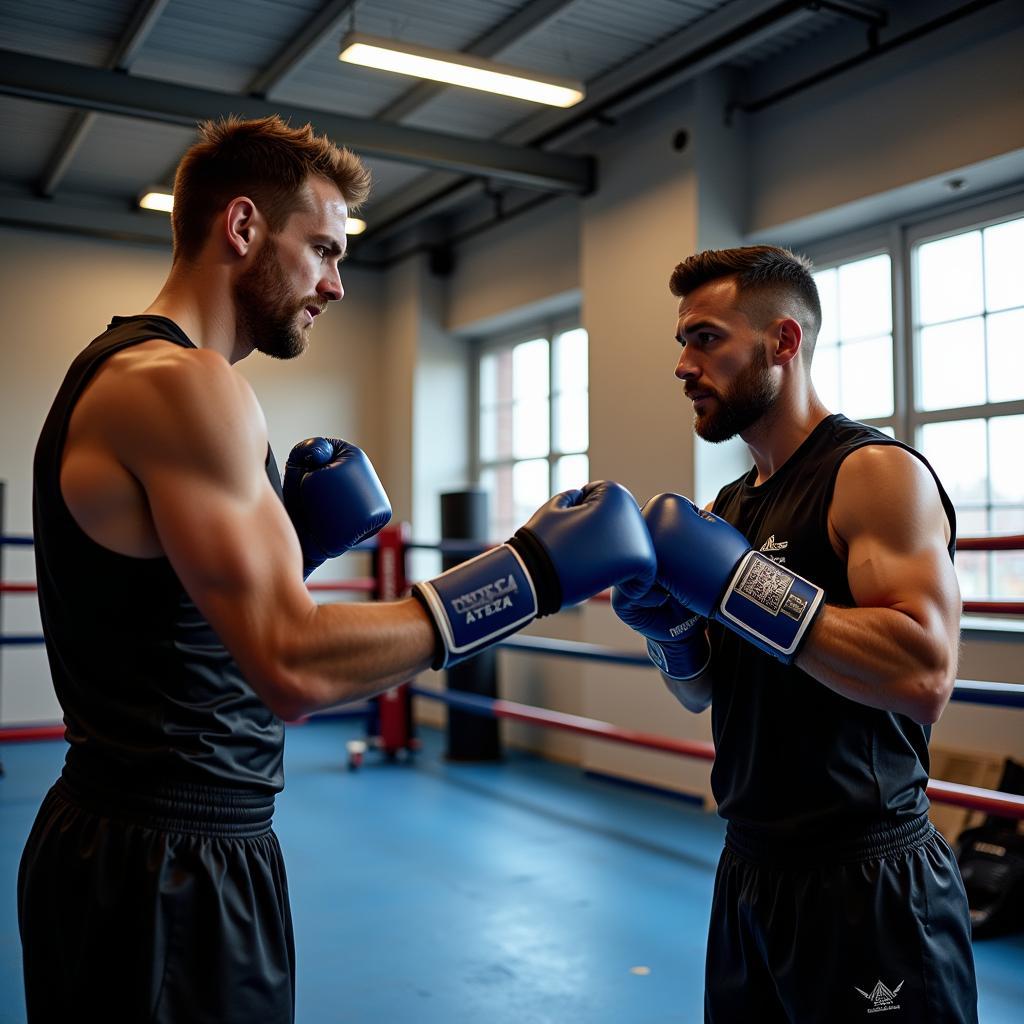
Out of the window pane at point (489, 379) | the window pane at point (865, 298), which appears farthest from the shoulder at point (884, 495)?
the window pane at point (489, 379)

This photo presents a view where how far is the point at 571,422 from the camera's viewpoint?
20.1 ft

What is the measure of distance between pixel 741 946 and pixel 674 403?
348 centimetres

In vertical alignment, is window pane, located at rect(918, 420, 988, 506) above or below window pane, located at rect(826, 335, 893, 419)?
below

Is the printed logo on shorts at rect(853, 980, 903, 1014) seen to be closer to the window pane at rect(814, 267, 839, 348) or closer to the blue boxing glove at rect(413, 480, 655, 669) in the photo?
the blue boxing glove at rect(413, 480, 655, 669)

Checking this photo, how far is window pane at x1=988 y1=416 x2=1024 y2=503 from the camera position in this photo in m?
3.92

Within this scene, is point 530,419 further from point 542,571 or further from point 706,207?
point 542,571

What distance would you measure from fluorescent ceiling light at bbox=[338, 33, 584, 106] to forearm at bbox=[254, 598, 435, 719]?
3.26m

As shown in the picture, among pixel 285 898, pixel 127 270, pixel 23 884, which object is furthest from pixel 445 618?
pixel 127 270

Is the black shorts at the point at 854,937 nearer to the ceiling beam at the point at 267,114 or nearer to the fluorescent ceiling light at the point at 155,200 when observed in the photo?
the ceiling beam at the point at 267,114

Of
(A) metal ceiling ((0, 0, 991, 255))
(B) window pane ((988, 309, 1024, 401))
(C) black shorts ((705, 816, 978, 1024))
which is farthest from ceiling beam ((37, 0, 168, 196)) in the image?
(C) black shorts ((705, 816, 978, 1024))

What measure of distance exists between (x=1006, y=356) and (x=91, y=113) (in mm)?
4307

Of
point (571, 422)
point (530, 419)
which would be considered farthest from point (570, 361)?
Answer: point (530, 419)

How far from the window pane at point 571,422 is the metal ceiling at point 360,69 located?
1.27 metres

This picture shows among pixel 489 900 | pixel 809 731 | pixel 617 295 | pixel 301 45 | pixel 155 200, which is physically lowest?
pixel 489 900
